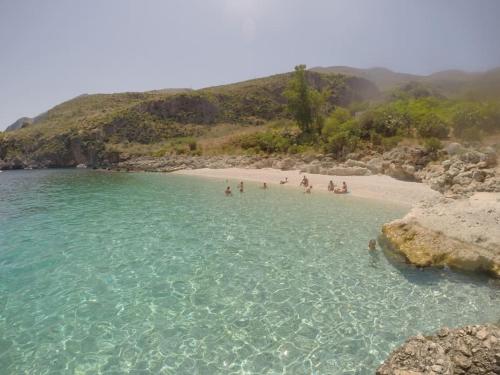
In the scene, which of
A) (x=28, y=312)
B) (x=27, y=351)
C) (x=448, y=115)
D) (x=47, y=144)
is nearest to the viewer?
(x=27, y=351)

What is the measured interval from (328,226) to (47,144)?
3247 inches

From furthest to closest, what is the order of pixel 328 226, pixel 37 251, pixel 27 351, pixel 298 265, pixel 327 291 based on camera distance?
pixel 328 226 < pixel 37 251 < pixel 298 265 < pixel 327 291 < pixel 27 351

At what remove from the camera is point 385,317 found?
9.51 m

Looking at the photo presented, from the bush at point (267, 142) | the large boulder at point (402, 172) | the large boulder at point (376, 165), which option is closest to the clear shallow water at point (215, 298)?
the large boulder at point (402, 172)

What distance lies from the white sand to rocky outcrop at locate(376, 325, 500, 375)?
1788 cm

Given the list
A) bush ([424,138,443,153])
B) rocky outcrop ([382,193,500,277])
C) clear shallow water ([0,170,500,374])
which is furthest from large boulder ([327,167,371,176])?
rocky outcrop ([382,193,500,277])

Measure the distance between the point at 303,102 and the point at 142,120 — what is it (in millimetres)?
42694

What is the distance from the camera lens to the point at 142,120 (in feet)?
267

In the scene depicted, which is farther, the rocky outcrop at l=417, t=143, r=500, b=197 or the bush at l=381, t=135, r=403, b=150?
the bush at l=381, t=135, r=403, b=150

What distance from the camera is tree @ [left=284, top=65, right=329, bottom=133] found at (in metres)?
57.3

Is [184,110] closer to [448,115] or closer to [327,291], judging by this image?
[448,115]

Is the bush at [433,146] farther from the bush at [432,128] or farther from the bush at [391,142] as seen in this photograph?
the bush at [391,142]

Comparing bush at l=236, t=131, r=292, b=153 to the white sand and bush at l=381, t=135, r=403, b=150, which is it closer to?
the white sand

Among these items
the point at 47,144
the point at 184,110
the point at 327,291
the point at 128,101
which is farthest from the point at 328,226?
the point at 128,101
